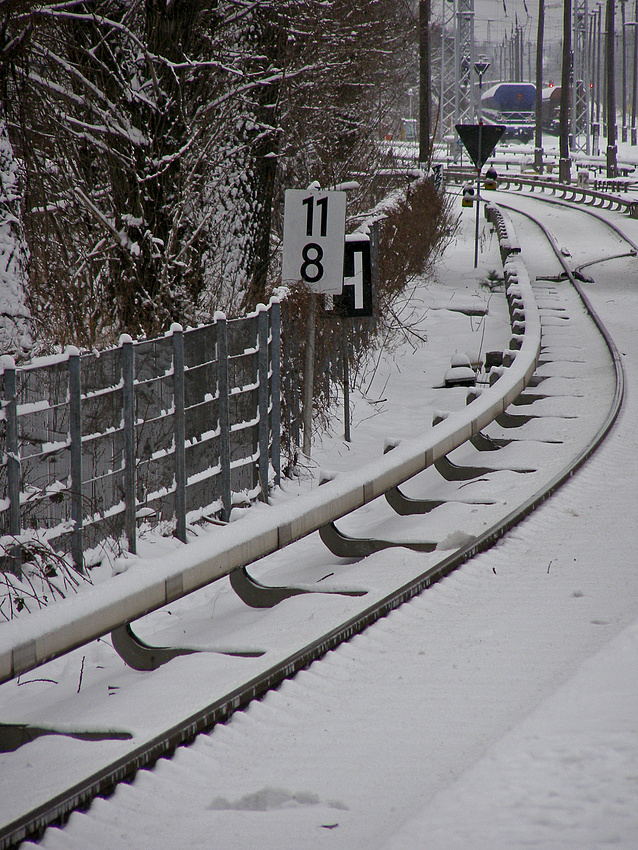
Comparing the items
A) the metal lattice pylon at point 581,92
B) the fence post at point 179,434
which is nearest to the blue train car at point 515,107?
the metal lattice pylon at point 581,92

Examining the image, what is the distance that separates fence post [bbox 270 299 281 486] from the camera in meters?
7.71

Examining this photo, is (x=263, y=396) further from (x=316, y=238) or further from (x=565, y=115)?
(x=565, y=115)

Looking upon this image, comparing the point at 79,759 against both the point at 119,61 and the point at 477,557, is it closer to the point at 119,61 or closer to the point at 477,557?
the point at 477,557

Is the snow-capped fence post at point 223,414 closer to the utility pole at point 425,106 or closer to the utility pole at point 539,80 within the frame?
the utility pole at point 425,106

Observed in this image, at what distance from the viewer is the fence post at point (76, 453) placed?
5598mm

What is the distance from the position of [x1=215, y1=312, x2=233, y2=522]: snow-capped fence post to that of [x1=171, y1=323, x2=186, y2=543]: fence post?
1.48 ft

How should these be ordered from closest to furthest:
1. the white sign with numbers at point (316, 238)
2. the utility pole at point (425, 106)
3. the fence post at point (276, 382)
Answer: the fence post at point (276, 382), the white sign with numbers at point (316, 238), the utility pole at point (425, 106)

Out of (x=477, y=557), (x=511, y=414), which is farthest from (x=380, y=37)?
(x=477, y=557)

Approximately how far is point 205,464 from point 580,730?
4009 mm

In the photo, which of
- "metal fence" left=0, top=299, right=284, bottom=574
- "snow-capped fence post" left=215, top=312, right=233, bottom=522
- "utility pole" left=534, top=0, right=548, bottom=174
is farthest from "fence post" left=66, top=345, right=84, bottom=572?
"utility pole" left=534, top=0, right=548, bottom=174

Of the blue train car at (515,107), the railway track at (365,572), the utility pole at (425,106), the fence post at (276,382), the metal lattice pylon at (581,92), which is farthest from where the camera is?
the blue train car at (515,107)

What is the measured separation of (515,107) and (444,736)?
96590 millimetres

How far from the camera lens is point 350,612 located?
16.4ft

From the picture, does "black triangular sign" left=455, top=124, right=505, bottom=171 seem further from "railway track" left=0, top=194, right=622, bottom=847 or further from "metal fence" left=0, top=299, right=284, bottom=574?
"metal fence" left=0, top=299, right=284, bottom=574
